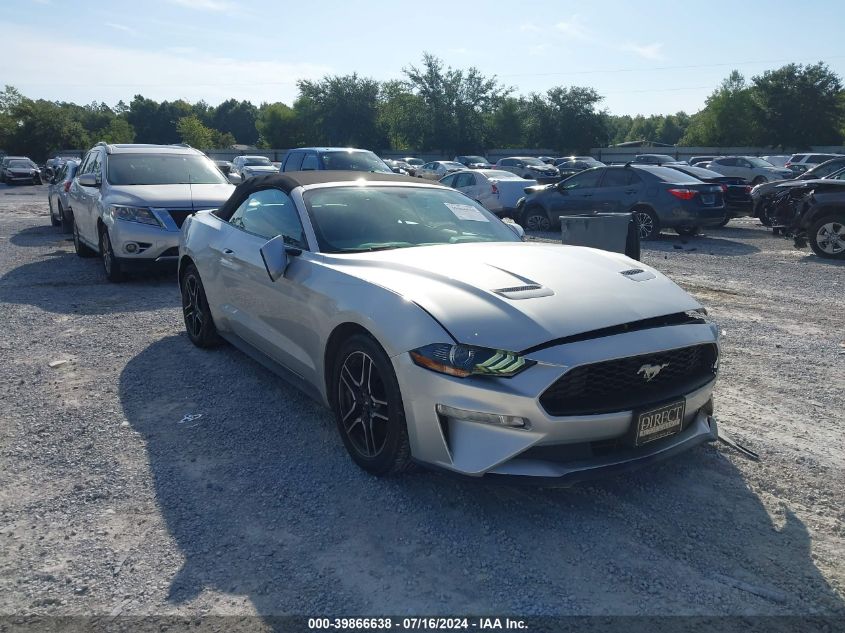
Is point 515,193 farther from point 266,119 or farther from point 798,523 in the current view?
point 266,119

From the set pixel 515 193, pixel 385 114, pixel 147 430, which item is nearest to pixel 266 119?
pixel 385 114

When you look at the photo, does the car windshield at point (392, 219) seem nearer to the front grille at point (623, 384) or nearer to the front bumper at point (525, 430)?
the front bumper at point (525, 430)

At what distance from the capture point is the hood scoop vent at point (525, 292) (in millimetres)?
3283

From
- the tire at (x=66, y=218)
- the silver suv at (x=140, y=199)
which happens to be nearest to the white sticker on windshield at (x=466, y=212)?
the silver suv at (x=140, y=199)

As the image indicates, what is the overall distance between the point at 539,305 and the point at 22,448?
3190mm

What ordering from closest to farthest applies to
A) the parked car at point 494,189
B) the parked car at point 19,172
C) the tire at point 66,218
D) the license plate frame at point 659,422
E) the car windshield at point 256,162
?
the license plate frame at point 659,422, the tire at point 66,218, the parked car at point 494,189, the car windshield at point 256,162, the parked car at point 19,172

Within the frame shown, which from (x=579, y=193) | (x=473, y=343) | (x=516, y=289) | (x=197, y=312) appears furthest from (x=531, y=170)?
(x=473, y=343)

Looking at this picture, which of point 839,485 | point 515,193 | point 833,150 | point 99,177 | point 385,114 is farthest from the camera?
point 385,114

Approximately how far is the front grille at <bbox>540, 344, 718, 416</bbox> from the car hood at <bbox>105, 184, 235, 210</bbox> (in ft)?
22.0

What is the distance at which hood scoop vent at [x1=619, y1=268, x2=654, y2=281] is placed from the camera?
3.75m

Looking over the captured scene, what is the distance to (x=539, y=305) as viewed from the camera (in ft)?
10.5

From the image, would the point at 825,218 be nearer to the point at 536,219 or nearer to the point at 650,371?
the point at 536,219

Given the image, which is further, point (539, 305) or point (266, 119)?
point (266, 119)

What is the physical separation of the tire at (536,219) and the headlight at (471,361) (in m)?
13.0
